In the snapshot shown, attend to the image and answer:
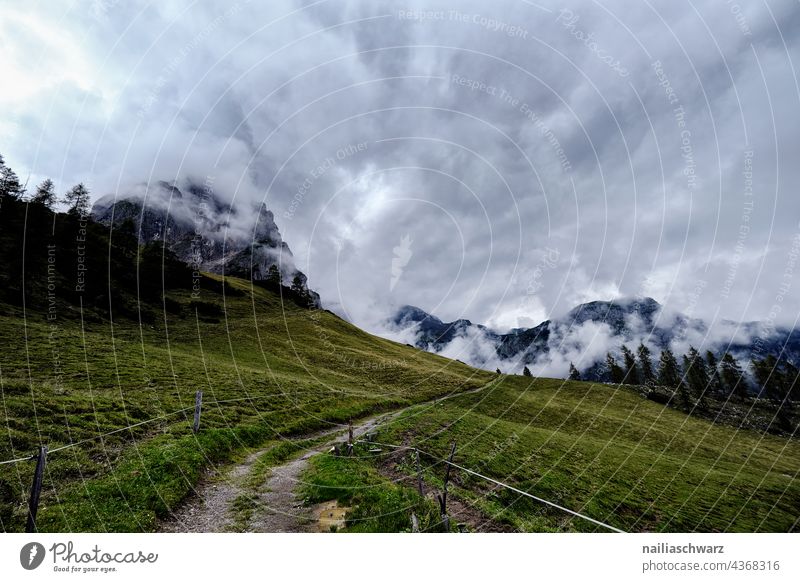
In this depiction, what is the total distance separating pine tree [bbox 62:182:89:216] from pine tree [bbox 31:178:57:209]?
6.43ft

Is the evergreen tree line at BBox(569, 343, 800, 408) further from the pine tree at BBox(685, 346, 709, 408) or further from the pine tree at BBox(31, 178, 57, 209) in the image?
the pine tree at BBox(31, 178, 57, 209)

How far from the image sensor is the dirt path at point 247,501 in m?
9.92

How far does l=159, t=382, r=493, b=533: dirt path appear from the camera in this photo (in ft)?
32.6

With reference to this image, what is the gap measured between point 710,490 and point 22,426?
4636 centimetres

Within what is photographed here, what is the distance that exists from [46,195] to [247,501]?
9358 centimetres

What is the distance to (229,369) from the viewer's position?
38.8m

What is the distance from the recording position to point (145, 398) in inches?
895

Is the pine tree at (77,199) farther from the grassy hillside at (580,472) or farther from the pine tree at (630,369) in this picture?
the pine tree at (630,369)

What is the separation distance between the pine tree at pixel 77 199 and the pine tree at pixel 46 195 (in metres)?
1.96

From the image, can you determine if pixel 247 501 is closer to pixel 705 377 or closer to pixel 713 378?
pixel 705 377
